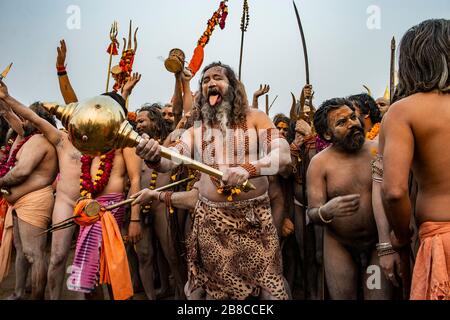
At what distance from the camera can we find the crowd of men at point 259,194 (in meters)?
2.15

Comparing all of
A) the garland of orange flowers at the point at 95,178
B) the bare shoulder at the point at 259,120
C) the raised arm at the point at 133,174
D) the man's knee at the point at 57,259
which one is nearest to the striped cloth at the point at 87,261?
the man's knee at the point at 57,259

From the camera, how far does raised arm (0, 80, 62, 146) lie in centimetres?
439

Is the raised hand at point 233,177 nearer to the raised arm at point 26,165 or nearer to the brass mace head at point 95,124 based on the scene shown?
the brass mace head at point 95,124

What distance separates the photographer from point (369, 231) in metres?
3.58

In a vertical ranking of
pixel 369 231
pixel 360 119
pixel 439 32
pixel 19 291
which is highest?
pixel 439 32

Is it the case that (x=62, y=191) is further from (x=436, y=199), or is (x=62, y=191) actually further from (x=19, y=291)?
(x=436, y=199)

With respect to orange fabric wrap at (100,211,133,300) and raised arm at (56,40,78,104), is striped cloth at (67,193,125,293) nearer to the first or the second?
orange fabric wrap at (100,211,133,300)

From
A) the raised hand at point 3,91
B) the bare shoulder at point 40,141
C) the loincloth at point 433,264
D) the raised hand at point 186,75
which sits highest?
the raised hand at point 186,75

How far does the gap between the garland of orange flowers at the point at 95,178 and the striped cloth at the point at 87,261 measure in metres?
0.30

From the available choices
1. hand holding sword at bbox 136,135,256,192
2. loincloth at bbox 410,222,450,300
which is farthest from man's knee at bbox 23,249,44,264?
loincloth at bbox 410,222,450,300

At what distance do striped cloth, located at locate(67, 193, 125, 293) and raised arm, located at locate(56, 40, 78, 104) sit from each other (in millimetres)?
1240
